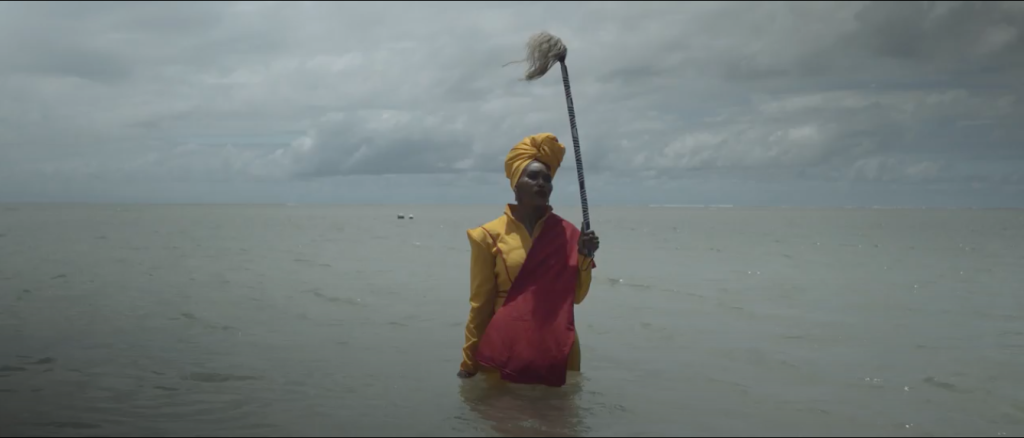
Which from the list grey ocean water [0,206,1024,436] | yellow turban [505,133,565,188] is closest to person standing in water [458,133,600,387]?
yellow turban [505,133,565,188]

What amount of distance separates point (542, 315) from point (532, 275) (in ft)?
0.95

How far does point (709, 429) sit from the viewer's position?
20.4ft

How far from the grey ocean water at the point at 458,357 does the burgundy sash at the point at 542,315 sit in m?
0.51

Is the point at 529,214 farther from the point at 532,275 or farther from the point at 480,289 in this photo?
the point at 480,289

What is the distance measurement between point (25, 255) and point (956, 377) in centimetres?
2594

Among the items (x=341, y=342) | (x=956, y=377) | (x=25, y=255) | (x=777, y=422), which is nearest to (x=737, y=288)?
(x=956, y=377)

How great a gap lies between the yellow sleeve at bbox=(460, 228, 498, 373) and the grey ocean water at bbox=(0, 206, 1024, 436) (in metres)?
0.63

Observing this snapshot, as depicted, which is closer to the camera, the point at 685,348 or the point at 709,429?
the point at 709,429

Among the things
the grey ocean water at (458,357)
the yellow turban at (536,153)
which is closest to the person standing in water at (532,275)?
the yellow turban at (536,153)

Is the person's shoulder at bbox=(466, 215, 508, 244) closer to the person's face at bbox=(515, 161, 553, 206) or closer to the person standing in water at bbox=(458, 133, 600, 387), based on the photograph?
the person standing in water at bbox=(458, 133, 600, 387)

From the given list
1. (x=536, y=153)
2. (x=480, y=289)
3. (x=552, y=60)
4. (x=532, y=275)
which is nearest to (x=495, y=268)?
(x=480, y=289)

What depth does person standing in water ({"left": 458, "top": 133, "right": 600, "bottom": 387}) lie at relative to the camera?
5473 millimetres

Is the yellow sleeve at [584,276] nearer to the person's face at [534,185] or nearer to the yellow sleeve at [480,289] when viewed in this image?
the person's face at [534,185]

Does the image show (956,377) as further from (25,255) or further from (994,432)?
(25,255)
